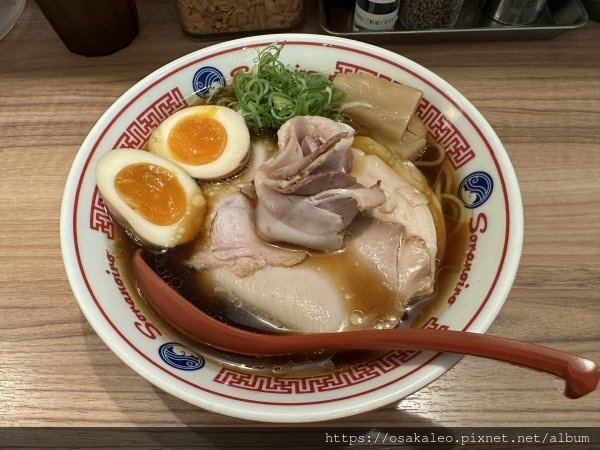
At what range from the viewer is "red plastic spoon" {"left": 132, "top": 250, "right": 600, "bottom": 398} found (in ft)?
2.96

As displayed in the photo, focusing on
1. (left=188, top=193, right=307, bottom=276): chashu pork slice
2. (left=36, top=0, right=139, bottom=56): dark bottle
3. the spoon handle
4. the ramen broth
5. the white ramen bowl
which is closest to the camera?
the spoon handle

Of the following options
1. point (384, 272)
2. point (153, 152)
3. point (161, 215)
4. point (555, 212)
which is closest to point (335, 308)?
point (384, 272)

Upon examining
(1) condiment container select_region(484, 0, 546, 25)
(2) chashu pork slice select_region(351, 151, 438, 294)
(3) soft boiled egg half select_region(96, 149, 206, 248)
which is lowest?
(3) soft boiled egg half select_region(96, 149, 206, 248)

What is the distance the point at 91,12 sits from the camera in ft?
5.44

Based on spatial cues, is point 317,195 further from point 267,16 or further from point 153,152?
point 267,16

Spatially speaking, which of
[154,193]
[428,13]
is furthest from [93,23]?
[428,13]

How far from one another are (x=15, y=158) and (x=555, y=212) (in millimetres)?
1705

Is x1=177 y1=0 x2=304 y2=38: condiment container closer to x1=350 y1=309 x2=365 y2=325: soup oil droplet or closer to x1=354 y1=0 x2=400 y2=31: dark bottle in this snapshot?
x1=354 y1=0 x2=400 y2=31: dark bottle

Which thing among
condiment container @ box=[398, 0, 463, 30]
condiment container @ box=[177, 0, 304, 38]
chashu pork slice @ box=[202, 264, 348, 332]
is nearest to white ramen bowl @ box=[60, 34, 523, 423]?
chashu pork slice @ box=[202, 264, 348, 332]

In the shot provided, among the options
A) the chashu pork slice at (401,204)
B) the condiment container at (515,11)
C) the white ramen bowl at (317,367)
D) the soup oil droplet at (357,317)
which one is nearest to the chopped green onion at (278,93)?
the white ramen bowl at (317,367)

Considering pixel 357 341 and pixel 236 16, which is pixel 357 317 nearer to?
pixel 357 341

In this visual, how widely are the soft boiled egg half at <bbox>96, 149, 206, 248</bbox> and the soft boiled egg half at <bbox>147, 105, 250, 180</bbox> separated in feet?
0.21

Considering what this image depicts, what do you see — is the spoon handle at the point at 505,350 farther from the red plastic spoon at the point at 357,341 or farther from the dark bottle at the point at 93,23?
the dark bottle at the point at 93,23

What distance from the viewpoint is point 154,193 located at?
127 centimetres
